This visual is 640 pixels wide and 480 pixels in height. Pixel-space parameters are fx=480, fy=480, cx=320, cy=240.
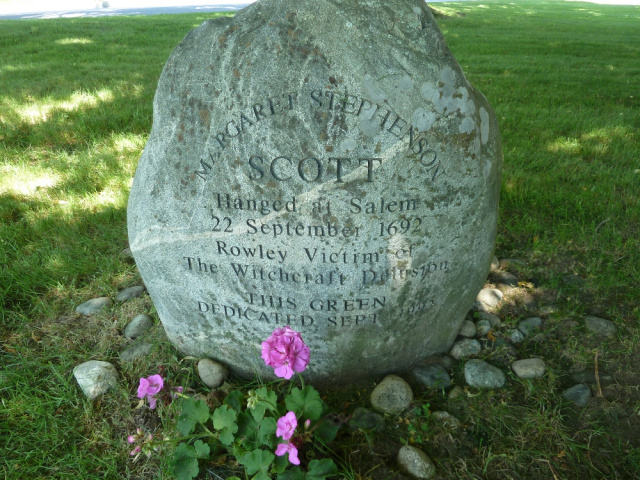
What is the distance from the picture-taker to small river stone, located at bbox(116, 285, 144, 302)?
2813 mm

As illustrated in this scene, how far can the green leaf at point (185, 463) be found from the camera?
176cm

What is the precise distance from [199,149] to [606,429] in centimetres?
204

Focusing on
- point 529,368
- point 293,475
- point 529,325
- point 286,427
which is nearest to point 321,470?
point 293,475

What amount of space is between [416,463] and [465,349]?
2.38ft

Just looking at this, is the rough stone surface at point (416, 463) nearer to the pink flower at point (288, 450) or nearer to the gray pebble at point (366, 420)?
the gray pebble at point (366, 420)

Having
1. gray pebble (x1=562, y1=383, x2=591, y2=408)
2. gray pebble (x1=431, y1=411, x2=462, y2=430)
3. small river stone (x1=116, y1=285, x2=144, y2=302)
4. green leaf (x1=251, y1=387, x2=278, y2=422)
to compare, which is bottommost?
gray pebble (x1=562, y1=383, x2=591, y2=408)

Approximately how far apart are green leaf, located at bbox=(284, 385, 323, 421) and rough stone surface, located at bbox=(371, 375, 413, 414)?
40cm

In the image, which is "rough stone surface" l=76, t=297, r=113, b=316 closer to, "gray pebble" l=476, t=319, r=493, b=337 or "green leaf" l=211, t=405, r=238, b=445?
"green leaf" l=211, t=405, r=238, b=445

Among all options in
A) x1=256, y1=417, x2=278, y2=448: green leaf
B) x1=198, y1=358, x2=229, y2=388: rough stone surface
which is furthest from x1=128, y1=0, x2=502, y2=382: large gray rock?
x1=256, y1=417, x2=278, y2=448: green leaf

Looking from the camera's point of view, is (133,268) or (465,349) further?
(133,268)

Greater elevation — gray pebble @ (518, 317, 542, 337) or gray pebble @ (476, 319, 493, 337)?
gray pebble @ (476, 319, 493, 337)

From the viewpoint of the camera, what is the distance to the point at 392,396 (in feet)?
7.09

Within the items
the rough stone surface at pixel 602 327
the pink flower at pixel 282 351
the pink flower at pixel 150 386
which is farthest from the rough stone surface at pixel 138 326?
the rough stone surface at pixel 602 327

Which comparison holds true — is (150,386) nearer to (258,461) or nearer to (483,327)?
(258,461)
